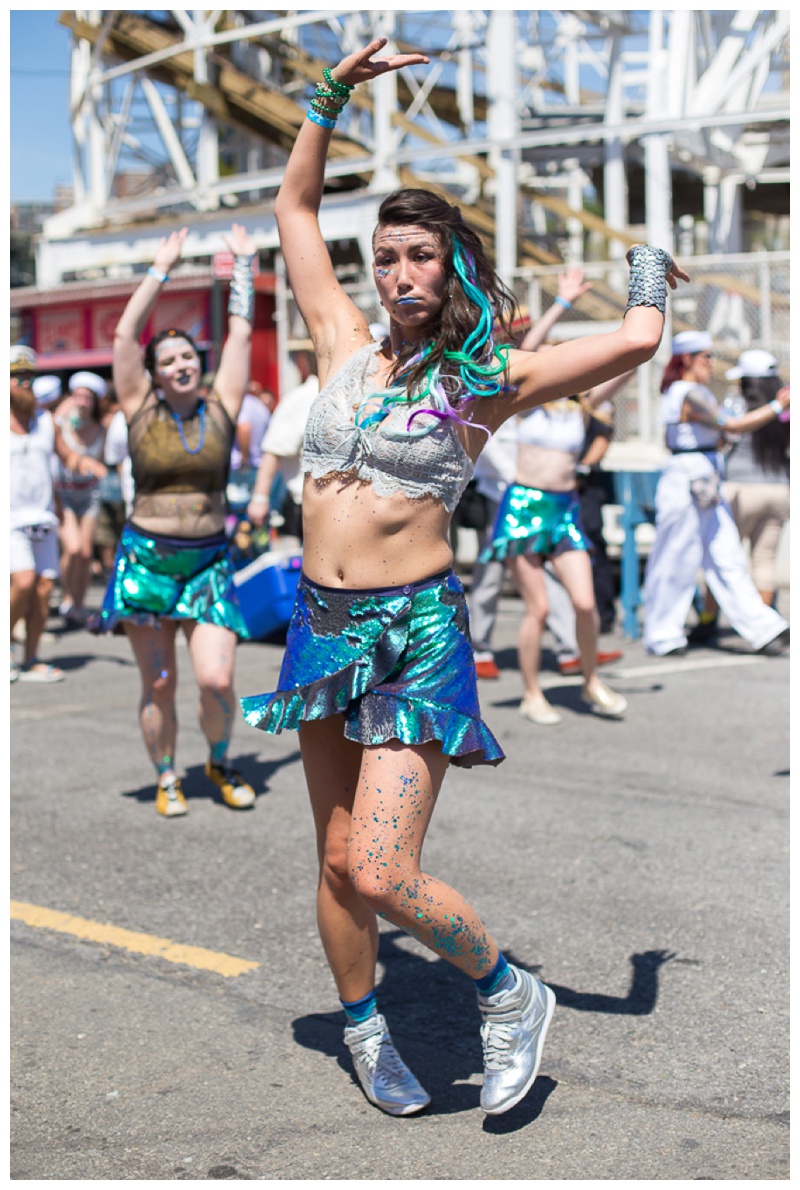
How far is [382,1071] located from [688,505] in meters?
6.32

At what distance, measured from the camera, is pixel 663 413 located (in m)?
9.20

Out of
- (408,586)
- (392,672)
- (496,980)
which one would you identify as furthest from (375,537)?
(496,980)

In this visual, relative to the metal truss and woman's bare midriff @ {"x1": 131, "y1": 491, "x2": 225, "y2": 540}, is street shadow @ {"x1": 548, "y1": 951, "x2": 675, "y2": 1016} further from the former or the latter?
the metal truss

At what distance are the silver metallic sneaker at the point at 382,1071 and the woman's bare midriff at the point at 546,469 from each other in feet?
15.4

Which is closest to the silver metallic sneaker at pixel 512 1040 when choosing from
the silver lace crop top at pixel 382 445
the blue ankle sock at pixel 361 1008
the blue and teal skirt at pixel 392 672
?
the blue ankle sock at pixel 361 1008

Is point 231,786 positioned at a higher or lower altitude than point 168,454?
lower

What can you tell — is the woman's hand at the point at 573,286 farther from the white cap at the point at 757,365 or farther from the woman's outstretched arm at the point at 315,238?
the white cap at the point at 757,365

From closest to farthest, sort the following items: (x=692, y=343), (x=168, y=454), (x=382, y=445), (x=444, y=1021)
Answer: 1. (x=382, y=445)
2. (x=444, y=1021)
3. (x=168, y=454)
4. (x=692, y=343)

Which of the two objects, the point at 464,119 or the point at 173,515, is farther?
the point at 464,119

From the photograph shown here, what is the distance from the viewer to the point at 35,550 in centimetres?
964

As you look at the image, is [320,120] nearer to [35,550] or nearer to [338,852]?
[338,852]

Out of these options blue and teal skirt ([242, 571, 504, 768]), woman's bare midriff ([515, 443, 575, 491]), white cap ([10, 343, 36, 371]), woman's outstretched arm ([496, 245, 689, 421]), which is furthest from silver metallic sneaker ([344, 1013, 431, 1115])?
white cap ([10, 343, 36, 371])

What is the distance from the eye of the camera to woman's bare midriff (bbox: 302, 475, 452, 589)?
3139mm

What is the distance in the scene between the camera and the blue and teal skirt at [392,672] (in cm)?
308
